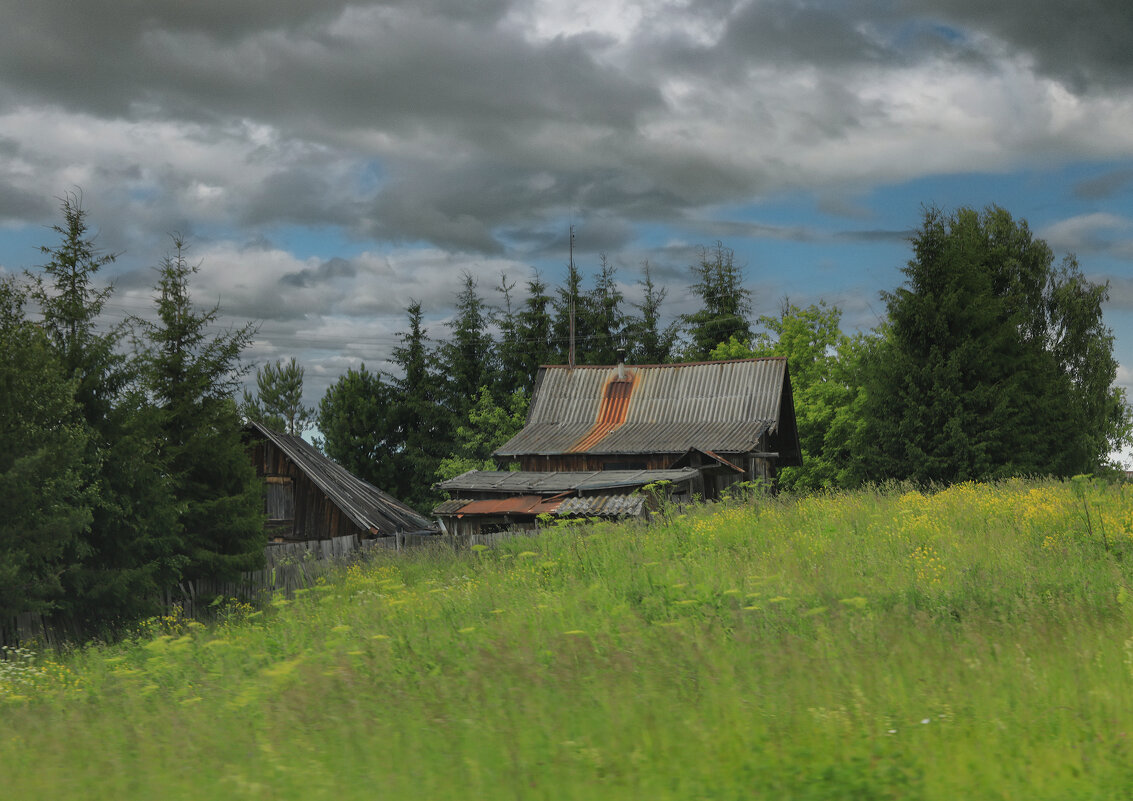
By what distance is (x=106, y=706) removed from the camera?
5.86 m

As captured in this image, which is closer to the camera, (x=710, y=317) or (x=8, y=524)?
(x=8, y=524)

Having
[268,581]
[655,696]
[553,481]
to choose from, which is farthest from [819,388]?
[655,696]

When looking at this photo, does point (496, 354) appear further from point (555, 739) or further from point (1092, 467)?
point (555, 739)

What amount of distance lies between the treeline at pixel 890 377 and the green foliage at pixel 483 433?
134 mm

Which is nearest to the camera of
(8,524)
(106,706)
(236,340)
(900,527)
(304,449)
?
(106,706)

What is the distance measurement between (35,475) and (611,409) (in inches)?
976

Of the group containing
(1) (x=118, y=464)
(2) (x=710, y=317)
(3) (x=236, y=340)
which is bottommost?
(1) (x=118, y=464)

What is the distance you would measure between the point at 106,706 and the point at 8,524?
9848mm

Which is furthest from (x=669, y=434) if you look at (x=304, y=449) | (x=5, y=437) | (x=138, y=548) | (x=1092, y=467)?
(x=5, y=437)

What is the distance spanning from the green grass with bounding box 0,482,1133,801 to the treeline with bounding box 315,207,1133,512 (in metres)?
21.8

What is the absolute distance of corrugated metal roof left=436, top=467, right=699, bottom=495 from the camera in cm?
2622

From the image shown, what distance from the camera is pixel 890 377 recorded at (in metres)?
30.7

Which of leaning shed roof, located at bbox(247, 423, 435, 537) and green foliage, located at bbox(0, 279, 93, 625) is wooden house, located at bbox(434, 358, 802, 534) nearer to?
leaning shed roof, located at bbox(247, 423, 435, 537)

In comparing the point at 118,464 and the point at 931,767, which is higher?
the point at 118,464
